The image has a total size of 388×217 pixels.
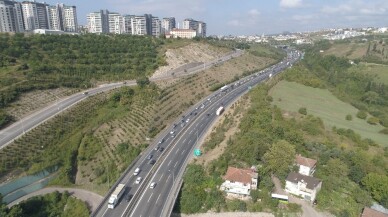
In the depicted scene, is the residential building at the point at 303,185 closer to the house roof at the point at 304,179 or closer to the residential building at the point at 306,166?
the house roof at the point at 304,179

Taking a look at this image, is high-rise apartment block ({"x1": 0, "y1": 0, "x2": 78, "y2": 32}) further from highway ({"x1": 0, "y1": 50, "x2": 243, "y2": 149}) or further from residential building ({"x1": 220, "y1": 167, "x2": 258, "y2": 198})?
residential building ({"x1": 220, "y1": 167, "x2": 258, "y2": 198})

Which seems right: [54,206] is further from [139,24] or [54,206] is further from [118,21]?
[118,21]

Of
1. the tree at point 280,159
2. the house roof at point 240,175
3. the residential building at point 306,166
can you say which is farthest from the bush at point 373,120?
the house roof at point 240,175

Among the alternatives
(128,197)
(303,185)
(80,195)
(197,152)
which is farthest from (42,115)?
(303,185)

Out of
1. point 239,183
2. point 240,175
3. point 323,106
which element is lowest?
point 239,183

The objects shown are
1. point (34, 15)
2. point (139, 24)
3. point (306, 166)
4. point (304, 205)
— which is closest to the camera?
point (304, 205)

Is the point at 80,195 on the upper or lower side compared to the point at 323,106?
lower

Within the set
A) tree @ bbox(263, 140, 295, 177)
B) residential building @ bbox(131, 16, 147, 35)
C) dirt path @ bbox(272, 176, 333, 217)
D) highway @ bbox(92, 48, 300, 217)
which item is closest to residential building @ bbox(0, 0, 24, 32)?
residential building @ bbox(131, 16, 147, 35)

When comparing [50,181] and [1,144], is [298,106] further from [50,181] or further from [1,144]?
[1,144]
